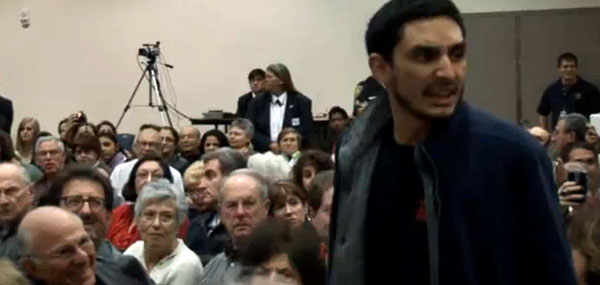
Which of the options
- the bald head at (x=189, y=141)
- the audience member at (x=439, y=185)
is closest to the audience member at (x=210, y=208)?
the audience member at (x=439, y=185)

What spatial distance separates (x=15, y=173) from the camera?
16.7 feet

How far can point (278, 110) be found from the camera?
38.4 feet

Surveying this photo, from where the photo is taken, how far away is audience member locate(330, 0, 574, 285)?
1.88 m

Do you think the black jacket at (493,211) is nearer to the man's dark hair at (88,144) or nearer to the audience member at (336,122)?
the man's dark hair at (88,144)

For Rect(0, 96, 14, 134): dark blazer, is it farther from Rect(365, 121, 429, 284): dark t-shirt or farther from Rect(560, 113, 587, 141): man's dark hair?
Rect(365, 121, 429, 284): dark t-shirt

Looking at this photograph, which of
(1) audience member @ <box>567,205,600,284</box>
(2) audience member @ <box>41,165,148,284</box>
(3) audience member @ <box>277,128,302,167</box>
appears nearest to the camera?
(1) audience member @ <box>567,205,600,284</box>

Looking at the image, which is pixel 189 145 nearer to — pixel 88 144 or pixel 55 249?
pixel 88 144

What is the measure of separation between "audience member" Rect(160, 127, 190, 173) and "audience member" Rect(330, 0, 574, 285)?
22.9 feet

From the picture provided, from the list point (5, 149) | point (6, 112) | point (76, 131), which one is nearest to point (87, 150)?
point (5, 149)

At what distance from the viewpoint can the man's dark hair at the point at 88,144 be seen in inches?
330

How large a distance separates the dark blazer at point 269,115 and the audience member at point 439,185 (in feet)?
31.0

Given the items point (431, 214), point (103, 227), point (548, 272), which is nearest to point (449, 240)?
point (431, 214)

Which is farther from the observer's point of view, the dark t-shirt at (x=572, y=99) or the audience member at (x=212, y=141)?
the dark t-shirt at (x=572, y=99)

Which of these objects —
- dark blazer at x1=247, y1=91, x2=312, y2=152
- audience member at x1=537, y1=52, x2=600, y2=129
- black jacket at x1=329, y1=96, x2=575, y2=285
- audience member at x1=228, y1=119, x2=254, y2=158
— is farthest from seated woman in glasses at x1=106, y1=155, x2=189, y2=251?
audience member at x1=537, y1=52, x2=600, y2=129
